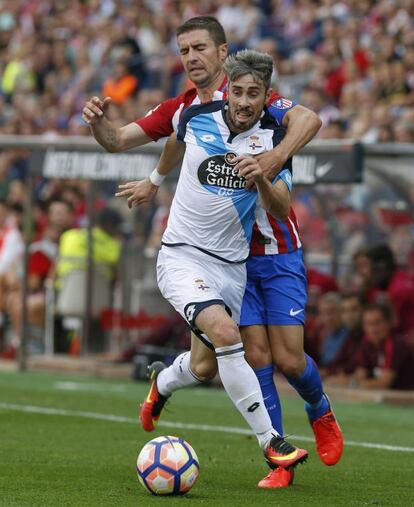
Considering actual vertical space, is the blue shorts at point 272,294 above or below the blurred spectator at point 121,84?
below

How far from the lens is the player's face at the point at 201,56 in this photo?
26.4 ft

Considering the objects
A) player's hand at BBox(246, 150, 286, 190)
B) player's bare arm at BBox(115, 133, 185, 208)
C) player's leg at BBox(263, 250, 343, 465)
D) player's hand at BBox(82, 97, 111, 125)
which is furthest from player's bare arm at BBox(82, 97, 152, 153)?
player's leg at BBox(263, 250, 343, 465)

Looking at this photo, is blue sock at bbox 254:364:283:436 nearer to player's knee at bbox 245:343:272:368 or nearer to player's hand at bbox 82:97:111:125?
player's knee at bbox 245:343:272:368

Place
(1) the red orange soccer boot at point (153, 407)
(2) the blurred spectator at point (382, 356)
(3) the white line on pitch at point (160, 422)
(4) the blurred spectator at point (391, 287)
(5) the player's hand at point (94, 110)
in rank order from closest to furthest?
(5) the player's hand at point (94, 110) → (1) the red orange soccer boot at point (153, 407) → (3) the white line on pitch at point (160, 422) → (2) the blurred spectator at point (382, 356) → (4) the blurred spectator at point (391, 287)

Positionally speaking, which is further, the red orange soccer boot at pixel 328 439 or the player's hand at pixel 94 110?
the red orange soccer boot at pixel 328 439

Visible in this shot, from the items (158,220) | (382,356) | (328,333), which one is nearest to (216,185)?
(382,356)

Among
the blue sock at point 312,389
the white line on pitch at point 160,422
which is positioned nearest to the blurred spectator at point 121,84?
the white line on pitch at point 160,422

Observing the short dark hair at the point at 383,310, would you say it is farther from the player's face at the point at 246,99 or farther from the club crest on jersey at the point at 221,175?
the player's face at the point at 246,99

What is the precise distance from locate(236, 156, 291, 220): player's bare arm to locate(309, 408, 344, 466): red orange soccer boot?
4.44 ft

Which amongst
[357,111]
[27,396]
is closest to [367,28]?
[357,111]

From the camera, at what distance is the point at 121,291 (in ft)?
56.6

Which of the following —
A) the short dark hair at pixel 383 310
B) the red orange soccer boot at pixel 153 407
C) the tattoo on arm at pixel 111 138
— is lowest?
the red orange soccer boot at pixel 153 407

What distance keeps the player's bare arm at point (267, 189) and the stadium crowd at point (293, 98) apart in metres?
6.52

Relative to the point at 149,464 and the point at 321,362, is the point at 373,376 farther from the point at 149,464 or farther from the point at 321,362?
the point at 149,464
